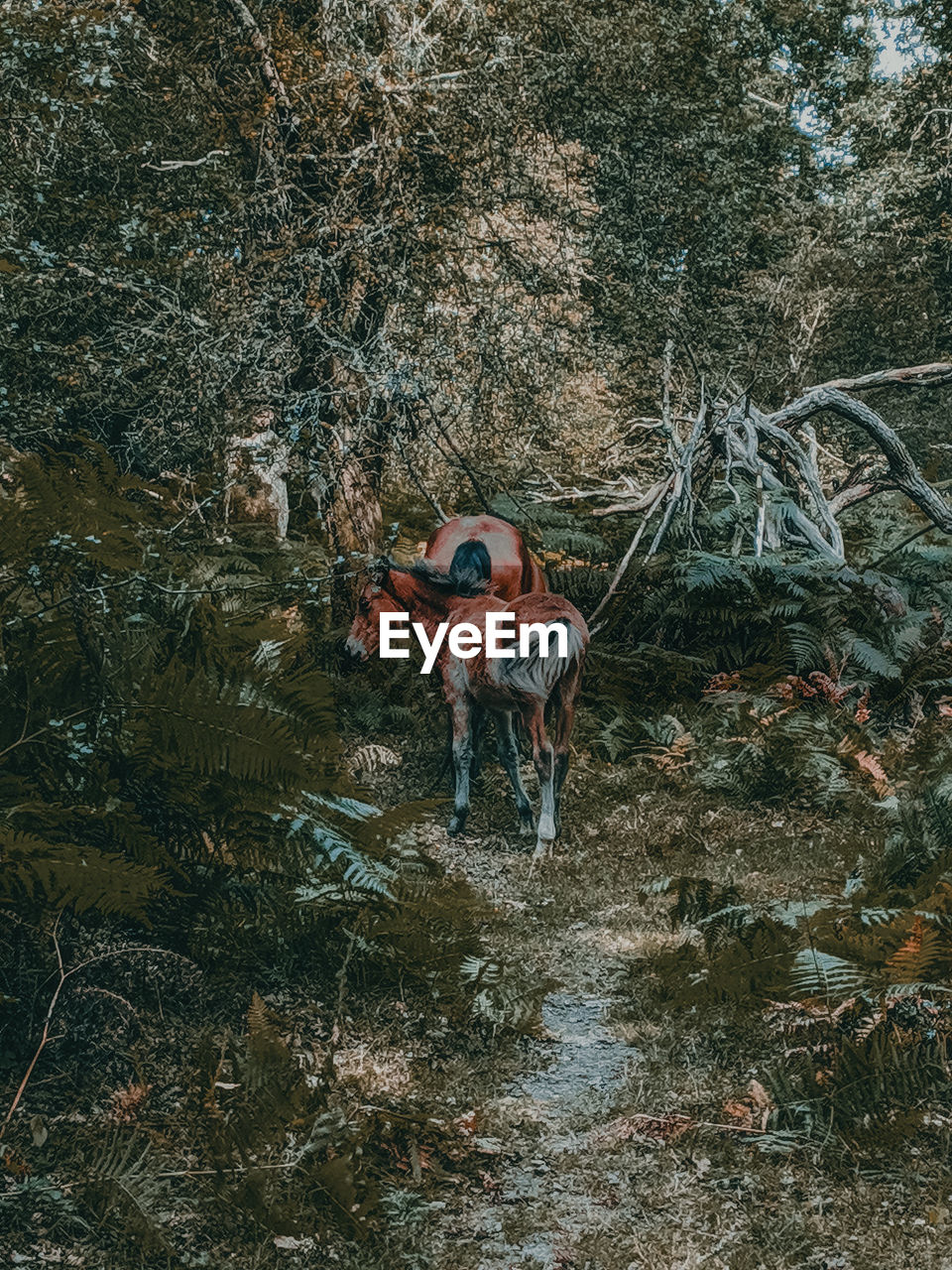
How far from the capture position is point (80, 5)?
36.4 ft

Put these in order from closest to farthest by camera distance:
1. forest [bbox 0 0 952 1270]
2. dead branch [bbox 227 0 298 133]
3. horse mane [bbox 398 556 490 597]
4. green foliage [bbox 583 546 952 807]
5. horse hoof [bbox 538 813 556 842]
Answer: forest [bbox 0 0 952 1270] → horse hoof [bbox 538 813 556 842] → horse mane [bbox 398 556 490 597] → green foliage [bbox 583 546 952 807] → dead branch [bbox 227 0 298 133]

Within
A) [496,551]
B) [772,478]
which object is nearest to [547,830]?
[496,551]

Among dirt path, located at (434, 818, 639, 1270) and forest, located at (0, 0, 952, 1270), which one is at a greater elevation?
forest, located at (0, 0, 952, 1270)

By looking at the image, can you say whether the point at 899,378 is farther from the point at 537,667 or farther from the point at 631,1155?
the point at 631,1155

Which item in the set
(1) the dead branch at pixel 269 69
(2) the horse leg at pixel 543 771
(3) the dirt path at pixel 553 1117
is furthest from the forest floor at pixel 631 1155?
(1) the dead branch at pixel 269 69

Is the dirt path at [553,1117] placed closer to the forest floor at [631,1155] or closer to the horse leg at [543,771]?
the forest floor at [631,1155]

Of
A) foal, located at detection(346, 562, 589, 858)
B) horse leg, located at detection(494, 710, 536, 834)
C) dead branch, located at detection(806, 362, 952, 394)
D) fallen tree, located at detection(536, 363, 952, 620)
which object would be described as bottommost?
horse leg, located at detection(494, 710, 536, 834)

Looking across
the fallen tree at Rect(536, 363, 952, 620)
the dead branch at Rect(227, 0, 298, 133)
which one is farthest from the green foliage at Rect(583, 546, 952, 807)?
the dead branch at Rect(227, 0, 298, 133)

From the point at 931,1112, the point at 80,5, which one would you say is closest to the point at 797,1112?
the point at 931,1112

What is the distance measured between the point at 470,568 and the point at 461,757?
46.9 inches

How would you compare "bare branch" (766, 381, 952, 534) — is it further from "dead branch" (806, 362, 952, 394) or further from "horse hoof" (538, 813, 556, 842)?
"horse hoof" (538, 813, 556, 842)

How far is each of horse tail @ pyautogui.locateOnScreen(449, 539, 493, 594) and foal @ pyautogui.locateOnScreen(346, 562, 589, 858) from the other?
0.12 ft

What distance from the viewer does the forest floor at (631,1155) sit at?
112 inches

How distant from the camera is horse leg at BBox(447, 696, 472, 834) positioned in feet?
21.6
